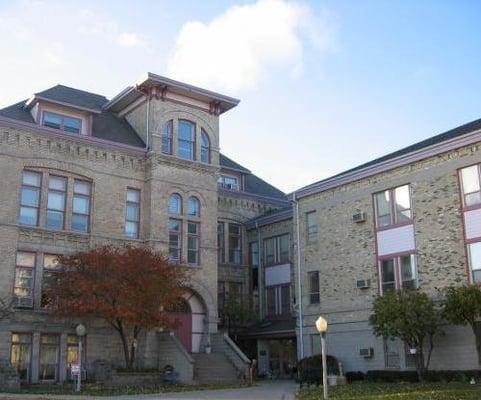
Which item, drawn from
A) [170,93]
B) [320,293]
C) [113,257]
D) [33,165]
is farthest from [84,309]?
[170,93]

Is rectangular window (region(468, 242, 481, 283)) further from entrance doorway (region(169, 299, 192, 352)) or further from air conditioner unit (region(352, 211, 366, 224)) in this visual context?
entrance doorway (region(169, 299, 192, 352))

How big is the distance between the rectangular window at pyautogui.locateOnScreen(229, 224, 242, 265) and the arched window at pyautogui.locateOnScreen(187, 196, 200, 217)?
5.68m

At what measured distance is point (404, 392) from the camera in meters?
21.1

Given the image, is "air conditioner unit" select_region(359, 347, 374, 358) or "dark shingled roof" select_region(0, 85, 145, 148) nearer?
"air conditioner unit" select_region(359, 347, 374, 358)

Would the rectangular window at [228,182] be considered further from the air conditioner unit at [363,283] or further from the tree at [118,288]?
the air conditioner unit at [363,283]

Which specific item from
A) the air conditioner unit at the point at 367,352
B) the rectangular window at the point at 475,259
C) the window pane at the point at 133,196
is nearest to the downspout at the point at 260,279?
the window pane at the point at 133,196

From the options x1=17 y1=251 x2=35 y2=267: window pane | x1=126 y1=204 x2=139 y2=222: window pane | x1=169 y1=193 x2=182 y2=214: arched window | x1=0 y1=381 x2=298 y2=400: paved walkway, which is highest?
x1=169 y1=193 x2=182 y2=214: arched window

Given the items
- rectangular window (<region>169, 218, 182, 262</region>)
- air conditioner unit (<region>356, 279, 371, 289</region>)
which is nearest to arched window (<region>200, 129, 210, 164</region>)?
rectangular window (<region>169, 218, 182, 262</region>)

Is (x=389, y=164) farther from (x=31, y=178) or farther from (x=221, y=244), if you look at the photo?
(x=31, y=178)

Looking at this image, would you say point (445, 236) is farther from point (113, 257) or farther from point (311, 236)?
point (113, 257)

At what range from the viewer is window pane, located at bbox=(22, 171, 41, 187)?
31531 mm

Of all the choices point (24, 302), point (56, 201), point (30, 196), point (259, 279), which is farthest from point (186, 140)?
point (24, 302)

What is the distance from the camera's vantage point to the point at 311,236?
112ft

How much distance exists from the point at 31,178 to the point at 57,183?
4.33ft
